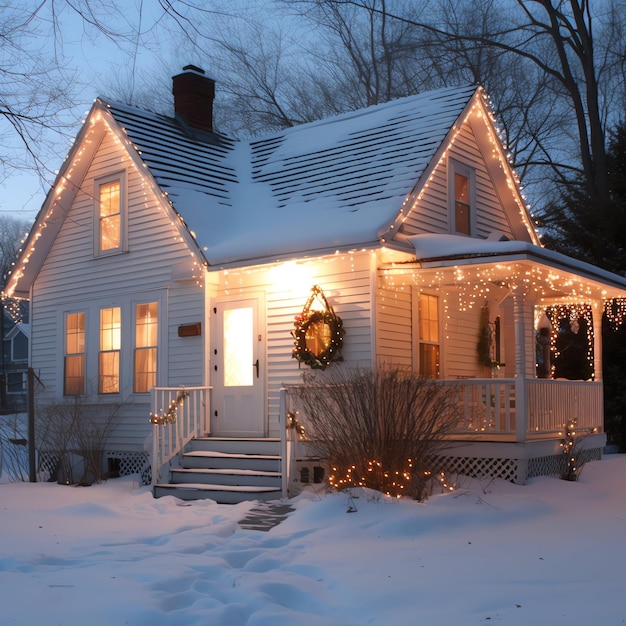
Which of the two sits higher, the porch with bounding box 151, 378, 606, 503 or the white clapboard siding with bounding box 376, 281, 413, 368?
the white clapboard siding with bounding box 376, 281, 413, 368

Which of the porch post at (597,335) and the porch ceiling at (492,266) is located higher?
the porch ceiling at (492,266)

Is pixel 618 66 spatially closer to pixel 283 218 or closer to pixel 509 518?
pixel 283 218

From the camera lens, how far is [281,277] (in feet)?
43.5

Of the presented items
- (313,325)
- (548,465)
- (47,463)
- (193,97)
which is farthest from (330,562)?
(193,97)

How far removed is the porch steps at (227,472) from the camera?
1153 cm

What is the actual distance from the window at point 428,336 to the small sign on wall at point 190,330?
351 centimetres

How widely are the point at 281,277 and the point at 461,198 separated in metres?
3.86

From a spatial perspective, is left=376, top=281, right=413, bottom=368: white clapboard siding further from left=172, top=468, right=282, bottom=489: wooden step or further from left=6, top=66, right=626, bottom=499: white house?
left=172, top=468, right=282, bottom=489: wooden step

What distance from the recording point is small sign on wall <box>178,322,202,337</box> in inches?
548

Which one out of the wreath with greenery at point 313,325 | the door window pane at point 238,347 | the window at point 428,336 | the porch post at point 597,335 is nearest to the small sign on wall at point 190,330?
the door window pane at point 238,347

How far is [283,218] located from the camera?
1389 centimetres

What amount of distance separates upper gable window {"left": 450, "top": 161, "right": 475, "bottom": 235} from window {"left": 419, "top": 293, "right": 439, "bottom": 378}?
4.74 ft

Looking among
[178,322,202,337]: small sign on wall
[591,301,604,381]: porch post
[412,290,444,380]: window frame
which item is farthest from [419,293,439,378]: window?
[178,322,202,337]: small sign on wall

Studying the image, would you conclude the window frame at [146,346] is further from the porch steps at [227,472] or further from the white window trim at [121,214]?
the porch steps at [227,472]
